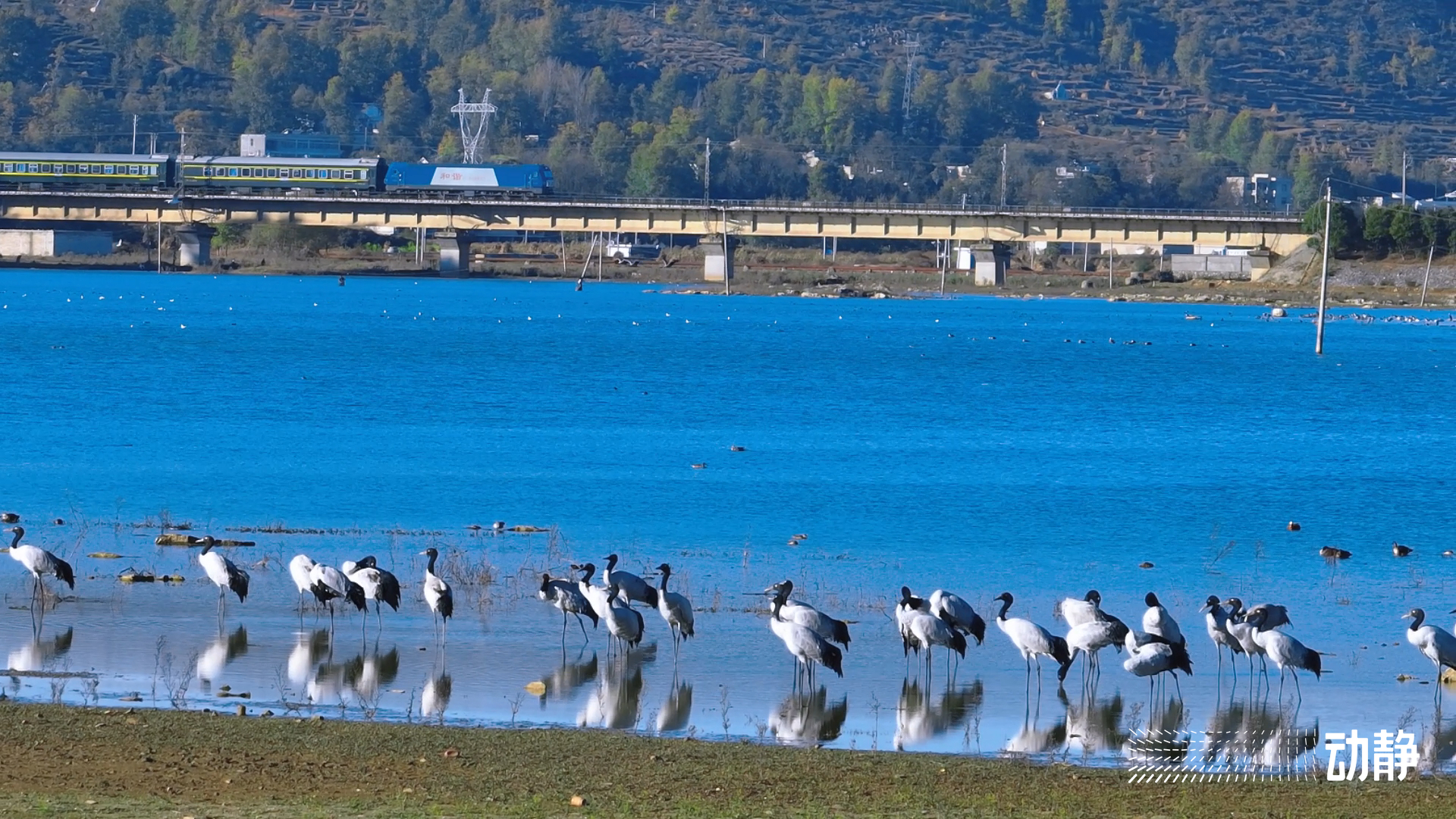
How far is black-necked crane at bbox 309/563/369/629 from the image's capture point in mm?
22812

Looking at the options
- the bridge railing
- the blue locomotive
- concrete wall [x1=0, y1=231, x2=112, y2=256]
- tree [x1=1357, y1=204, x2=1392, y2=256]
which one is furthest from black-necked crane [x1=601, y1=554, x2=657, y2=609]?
concrete wall [x1=0, y1=231, x2=112, y2=256]

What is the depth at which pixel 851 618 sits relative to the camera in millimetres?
24969

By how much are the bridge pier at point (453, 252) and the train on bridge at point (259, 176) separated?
208 inches

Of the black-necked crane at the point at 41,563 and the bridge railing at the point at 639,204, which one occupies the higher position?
the black-necked crane at the point at 41,563

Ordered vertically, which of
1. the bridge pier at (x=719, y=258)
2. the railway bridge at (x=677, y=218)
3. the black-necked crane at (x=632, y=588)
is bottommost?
the bridge pier at (x=719, y=258)

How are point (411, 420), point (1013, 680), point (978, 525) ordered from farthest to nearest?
1. point (411, 420)
2. point (978, 525)
3. point (1013, 680)

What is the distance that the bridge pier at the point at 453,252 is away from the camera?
162 meters

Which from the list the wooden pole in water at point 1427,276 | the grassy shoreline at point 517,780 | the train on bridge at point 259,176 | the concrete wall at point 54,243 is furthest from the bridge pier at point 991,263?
the grassy shoreline at point 517,780

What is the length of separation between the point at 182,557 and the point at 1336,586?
15534 millimetres

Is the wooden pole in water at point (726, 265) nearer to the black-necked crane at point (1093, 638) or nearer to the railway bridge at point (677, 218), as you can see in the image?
the railway bridge at point (677, 218)

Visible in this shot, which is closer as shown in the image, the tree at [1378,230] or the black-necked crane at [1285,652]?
the black-necked crane at [1285,652]

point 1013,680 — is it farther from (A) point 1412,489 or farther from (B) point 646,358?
(B) point 646,358

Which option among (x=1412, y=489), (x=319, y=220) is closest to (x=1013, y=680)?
(x=1412, y=489)

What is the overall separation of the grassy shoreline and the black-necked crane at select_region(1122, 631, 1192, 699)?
12.2 ft
